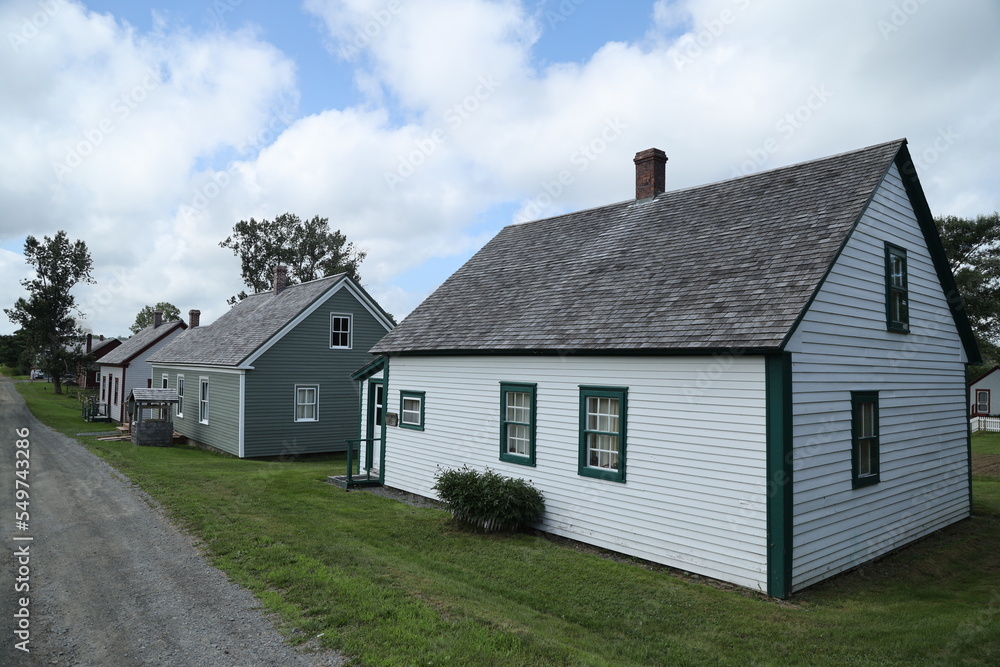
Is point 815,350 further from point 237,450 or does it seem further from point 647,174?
point 237,450

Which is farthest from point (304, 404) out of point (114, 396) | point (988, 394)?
point (988, 394)

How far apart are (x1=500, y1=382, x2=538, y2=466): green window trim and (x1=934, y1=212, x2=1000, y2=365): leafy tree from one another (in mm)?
38463

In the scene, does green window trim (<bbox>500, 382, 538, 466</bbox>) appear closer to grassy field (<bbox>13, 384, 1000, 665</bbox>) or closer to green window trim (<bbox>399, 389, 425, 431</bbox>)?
grassy field (<bbox>13, 384, 1000, 665</bbox>)

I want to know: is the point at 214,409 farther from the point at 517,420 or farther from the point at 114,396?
the point at 114,396

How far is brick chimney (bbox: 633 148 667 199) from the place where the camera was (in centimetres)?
1534

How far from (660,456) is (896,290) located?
5866 millimetres

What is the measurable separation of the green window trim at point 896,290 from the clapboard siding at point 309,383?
17.9m

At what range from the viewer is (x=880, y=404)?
1082 cm

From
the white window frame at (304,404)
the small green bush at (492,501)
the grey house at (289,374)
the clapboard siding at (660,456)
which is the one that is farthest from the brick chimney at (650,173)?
the white window frame at (304,404)

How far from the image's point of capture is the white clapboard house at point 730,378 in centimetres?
890

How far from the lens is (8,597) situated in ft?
24.4

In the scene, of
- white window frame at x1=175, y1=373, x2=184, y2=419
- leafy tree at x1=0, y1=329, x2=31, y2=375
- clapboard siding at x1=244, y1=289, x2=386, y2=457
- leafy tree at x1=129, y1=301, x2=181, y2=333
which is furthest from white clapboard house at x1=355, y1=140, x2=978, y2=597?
leafy tree at x1=0, y1=329, x2=31, y2=375

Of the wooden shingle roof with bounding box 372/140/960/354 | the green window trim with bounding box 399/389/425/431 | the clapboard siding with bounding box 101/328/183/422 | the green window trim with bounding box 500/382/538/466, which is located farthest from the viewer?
the clapboard siding with bounding box 101/328/183/422

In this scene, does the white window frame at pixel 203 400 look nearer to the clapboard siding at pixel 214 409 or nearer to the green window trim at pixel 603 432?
the clapboard siding at pixel 214 409
